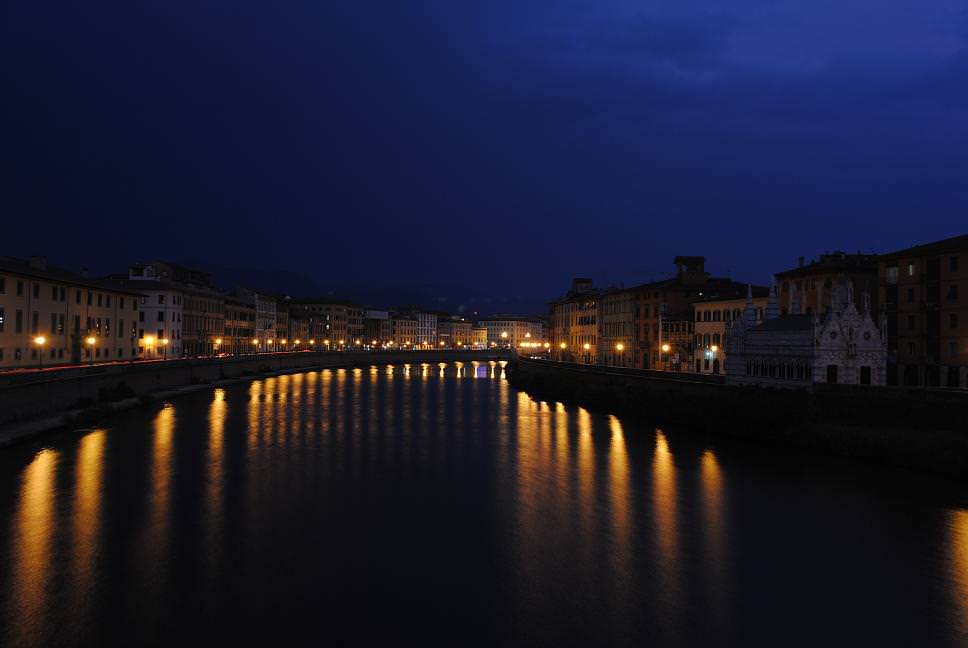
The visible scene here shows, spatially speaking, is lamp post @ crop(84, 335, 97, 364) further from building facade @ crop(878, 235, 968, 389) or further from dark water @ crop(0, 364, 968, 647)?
building facade @ crop(878, 235, 968, 389)

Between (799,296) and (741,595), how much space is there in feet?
142

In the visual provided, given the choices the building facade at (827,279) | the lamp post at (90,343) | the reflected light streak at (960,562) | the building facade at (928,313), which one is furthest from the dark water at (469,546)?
the lamp post at (90,343)

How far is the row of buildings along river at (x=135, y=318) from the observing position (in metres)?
51.9

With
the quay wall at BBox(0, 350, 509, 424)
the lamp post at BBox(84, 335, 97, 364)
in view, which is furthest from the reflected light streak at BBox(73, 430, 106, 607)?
the lamp post at BBox(84, 335, 97, 364)

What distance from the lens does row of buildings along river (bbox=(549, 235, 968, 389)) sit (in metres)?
40.7

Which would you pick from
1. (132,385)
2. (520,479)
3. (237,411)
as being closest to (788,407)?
(520,479)

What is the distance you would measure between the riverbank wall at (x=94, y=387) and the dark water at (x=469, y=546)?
3.52 m

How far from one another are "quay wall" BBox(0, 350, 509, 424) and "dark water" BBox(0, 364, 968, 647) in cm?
406

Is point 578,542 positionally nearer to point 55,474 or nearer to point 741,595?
point 741,595

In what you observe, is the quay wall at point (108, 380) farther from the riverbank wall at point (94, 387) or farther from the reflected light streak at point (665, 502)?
the reflected light streak at point (665, 502)

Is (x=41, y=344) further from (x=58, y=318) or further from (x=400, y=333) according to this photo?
(x=400, y=333)

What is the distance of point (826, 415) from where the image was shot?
125 feet

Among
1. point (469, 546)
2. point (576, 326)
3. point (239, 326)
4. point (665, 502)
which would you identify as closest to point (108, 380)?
point (469, 546)

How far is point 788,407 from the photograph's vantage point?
3953 cm
